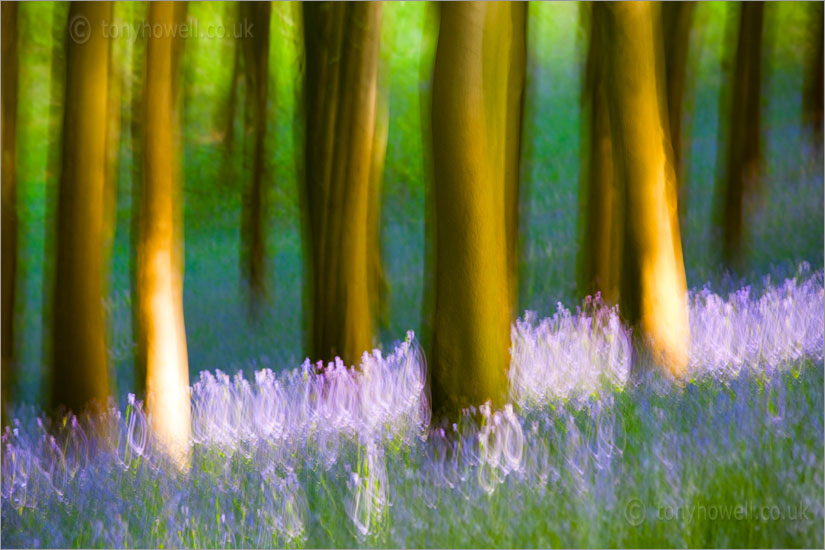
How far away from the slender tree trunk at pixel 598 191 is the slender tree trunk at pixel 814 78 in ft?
3.34

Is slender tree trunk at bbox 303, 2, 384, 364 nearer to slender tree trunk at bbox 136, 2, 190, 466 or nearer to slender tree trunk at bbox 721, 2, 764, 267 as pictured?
slender tree trunk at bbox 136, 2, 190, 466

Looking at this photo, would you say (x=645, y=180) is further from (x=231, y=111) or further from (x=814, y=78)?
(x=231, y=111)

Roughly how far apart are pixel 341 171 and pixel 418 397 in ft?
4.49

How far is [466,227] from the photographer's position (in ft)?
12.6

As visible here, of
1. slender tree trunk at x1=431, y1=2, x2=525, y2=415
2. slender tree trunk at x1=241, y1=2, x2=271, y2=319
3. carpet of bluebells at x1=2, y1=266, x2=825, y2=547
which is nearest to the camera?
carpet of bluebells at x1=2, y1=266, x2=825, y2=547

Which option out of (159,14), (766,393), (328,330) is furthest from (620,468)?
(159,14)

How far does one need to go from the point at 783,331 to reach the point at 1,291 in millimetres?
4335

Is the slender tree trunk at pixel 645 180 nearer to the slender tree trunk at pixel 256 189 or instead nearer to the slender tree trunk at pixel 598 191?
the slender tree trunk at pixel 598 191

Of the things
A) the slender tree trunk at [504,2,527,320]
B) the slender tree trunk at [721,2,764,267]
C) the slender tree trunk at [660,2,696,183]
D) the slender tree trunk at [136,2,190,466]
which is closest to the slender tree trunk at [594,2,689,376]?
the slender tree trunk at [660,2,696,183]

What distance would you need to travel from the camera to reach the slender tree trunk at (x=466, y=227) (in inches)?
151

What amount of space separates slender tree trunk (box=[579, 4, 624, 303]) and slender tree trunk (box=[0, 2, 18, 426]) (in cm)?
318

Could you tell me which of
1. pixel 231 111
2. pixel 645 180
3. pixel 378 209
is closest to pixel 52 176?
pixel 231 111

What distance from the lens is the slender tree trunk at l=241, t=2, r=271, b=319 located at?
434 cm

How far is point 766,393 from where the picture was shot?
3.88 m
